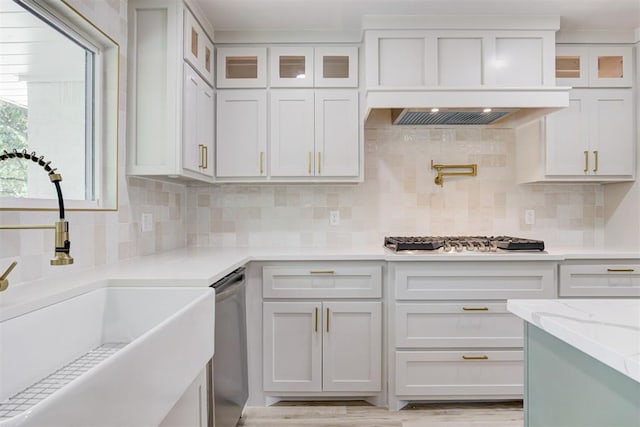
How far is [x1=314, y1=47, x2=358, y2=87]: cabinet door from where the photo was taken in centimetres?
267

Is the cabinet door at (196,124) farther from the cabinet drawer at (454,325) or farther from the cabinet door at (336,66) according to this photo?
the cabinet drawer at (454,325)

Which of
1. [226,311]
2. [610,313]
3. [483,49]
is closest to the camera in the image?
[610,313]

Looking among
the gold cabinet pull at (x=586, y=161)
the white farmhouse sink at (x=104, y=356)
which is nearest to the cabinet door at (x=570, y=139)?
the gold cabinet pull at (x=586, y=161)

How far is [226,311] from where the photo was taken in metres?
1.80

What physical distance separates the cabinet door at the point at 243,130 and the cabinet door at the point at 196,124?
0.33 feet

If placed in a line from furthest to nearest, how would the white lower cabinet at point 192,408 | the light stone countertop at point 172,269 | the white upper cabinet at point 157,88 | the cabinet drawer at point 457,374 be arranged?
1. the cabinet drawer at point 457,374
2. the white upper cabinet at point 157,88
3. the white lower cabinet at point 192,408
4. the light stone countertop at point 172,269

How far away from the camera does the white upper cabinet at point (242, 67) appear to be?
2678 millimetres

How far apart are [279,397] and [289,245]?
1.06 m

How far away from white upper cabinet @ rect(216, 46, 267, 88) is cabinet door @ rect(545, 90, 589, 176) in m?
1.98

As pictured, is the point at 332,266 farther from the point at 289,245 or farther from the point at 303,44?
the point at 303,44

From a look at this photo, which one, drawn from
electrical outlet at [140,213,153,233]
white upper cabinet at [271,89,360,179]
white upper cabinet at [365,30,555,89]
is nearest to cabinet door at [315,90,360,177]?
white upper cabinet at [271,89,360,179]

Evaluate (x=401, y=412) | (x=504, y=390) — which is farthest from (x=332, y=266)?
(x=504, y=390)

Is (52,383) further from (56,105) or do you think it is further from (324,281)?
(324,281)

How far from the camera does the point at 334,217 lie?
2.99 meters
